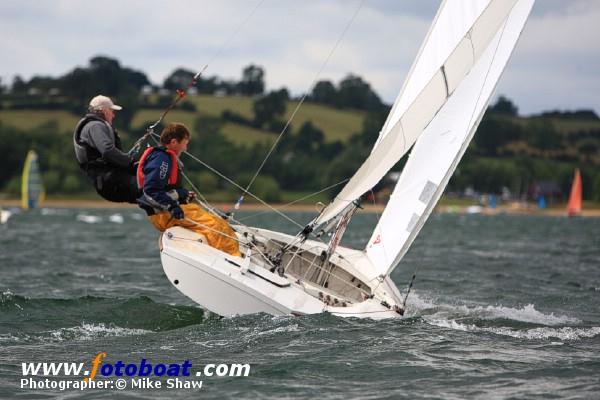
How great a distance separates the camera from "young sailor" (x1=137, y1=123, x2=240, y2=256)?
984cm

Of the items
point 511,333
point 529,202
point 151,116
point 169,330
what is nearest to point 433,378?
point 511,333

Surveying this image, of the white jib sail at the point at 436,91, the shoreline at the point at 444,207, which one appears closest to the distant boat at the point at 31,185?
the shoreline at the point at 444,207

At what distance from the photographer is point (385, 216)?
12.3 meters

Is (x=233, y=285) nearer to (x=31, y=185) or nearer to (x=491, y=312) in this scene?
(x=491, y=312)

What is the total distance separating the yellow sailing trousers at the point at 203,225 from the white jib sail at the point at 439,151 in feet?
6.51

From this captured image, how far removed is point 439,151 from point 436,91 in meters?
1.54

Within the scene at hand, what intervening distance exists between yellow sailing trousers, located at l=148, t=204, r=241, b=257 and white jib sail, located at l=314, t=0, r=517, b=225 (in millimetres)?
1153

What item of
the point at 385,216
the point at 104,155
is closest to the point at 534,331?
the point at 385,216

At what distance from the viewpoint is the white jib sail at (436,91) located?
33.4 feet

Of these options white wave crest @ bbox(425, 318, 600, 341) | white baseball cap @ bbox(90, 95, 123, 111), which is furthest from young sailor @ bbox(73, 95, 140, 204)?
white wave crest @ bbox(425, 318, 600, 341)

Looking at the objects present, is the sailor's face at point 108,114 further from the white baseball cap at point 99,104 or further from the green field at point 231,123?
the green field at point 231,123

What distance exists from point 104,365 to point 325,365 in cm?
191

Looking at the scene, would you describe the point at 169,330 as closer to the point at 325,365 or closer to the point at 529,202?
the point at 325,365

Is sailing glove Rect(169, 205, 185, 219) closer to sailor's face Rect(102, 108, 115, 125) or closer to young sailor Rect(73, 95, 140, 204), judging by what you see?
young sailor Rect(73, 95, 140, 204)
